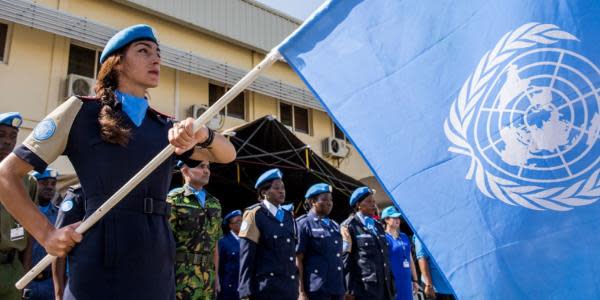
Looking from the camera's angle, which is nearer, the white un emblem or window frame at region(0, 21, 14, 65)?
the white un emblem

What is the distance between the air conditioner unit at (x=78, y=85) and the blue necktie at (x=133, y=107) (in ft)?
28.1

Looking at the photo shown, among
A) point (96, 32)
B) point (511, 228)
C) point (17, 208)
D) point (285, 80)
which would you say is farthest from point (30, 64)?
point (511, 228)

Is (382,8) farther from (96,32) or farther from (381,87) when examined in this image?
(96,32)

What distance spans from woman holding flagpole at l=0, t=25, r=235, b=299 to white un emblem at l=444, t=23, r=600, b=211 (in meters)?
1.01

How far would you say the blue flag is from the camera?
170cm

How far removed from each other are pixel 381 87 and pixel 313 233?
3.88m

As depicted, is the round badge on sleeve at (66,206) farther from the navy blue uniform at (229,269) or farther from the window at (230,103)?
the window at (230,103)

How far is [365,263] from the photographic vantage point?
19.1 ft

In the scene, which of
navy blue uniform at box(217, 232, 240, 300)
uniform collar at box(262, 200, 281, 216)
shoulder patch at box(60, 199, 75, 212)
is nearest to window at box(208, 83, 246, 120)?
navy blue uniform at box(217, 232, 240, 300)

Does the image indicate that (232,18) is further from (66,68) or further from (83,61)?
(66,68)

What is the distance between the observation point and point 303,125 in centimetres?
1484

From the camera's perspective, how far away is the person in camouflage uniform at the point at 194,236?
3.90 meters

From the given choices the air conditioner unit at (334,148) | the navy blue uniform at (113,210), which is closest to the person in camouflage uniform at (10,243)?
the navy blue uniform at (113,210)

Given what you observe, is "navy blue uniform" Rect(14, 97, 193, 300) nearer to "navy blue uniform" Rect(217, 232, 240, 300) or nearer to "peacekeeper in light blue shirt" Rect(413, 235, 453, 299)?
"navy blue uniform" Rect(217, 232, 240, 300)
